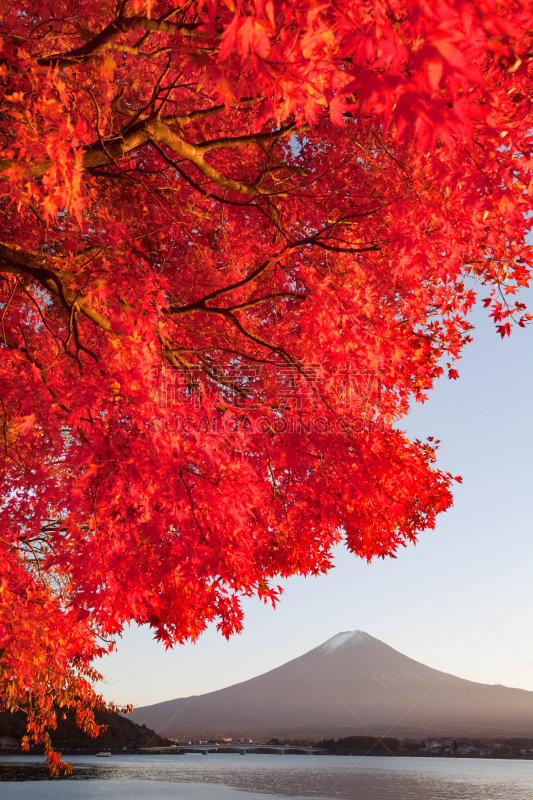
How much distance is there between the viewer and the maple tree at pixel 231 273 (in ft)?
8.66

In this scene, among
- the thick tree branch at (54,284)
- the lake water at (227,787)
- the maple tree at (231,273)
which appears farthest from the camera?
the lake water at (227,787)

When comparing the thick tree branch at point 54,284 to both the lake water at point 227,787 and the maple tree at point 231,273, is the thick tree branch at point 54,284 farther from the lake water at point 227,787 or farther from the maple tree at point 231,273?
the lake water at point 227,787

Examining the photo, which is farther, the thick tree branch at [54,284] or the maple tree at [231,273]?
the thick tree branch at [54,284]

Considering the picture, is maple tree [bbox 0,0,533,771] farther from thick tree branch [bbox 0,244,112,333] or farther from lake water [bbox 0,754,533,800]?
lake water [bbox 0,754,533,800]

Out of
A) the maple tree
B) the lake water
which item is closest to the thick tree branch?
the maple tree

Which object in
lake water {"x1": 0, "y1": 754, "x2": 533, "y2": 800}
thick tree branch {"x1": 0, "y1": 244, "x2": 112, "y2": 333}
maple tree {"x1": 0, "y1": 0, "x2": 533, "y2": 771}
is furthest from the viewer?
lake water {"x1": 0, "y1": 754, "x2": 533, "y2": 800}

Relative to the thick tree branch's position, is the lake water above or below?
below

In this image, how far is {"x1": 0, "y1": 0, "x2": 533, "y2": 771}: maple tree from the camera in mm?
2641

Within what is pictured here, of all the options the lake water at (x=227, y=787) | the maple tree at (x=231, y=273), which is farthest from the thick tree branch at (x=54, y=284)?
the lake water at (x=227, y=787)

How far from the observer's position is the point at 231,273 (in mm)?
6957

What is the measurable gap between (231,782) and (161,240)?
7027 inches

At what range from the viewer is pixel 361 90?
2.38 meters

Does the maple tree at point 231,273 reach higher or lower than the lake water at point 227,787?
higher

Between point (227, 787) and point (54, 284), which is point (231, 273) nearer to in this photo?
point (54, 284)
